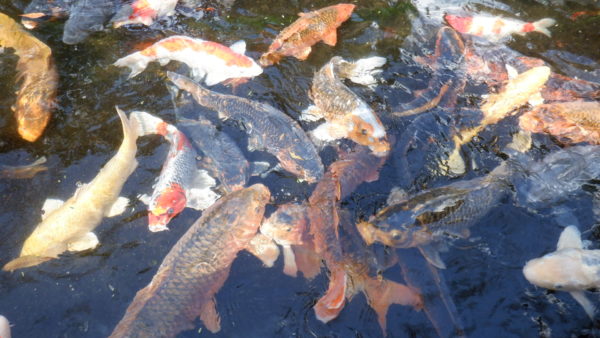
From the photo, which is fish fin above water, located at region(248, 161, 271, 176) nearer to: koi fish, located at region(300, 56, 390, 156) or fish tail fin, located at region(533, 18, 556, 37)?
koi fish, located at region(300, 56, 390, 156)

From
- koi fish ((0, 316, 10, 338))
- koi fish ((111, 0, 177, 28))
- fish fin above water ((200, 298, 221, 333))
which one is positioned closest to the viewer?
koi fish ((0, 316, 10, 338))

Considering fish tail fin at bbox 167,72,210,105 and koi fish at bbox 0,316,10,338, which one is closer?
koi fish at bbox 0,316,10,338

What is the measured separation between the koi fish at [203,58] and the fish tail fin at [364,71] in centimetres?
112

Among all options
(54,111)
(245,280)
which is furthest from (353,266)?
(54,111)

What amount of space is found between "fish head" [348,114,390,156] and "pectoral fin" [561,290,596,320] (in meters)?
2.07

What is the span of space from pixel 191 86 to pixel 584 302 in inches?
174

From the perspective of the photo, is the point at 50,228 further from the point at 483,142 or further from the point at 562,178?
the point at 562,178

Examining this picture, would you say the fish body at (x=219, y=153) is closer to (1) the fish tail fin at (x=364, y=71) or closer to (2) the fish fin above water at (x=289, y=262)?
(2) the fish fin above water at (x=289, y=262)

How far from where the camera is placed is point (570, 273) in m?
3.45

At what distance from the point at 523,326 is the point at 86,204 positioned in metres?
3.98

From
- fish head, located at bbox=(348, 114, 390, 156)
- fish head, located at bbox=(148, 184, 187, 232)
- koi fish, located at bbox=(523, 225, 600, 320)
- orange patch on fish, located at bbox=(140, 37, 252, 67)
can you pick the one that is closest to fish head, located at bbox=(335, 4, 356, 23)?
orange patch on fish, located at bbox=(140, 37, 252, 67)

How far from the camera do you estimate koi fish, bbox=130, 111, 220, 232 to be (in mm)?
3783

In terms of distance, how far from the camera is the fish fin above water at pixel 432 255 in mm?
3570

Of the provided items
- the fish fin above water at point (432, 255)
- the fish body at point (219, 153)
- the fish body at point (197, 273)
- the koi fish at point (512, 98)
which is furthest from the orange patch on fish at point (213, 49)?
the fish fin above water at point (432, 255)
